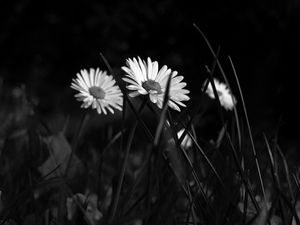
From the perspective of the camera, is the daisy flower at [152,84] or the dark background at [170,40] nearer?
the daisy flower at [152,84]

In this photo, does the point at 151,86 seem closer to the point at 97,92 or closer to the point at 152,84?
the point at 152,84

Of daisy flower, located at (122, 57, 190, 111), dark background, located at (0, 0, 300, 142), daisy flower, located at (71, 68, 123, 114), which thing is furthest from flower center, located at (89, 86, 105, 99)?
dark background, located at (0, 0, 300, 142)

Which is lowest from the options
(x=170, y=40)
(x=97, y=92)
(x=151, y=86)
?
(x=151, y=86)

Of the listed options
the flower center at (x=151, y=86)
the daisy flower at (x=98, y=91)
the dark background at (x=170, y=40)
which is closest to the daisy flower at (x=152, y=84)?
the flower center at (x=151, y=86)

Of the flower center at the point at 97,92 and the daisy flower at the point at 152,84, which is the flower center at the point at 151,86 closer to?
the daisy flower at the point at 152,84

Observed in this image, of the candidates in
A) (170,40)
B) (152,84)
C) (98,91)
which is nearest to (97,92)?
(98,91)

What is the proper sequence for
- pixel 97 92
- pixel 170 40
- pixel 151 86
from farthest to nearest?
pixel 170 40 → pixel 97 92 → pixel 151 86
